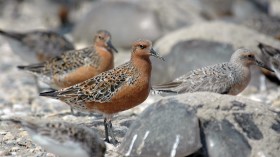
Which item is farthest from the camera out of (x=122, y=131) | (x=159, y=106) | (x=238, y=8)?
(x=238, y=8)

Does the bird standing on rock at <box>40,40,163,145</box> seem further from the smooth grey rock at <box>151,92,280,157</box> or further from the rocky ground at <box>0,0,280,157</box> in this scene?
the smooth grey rock at <box>151,92,280,157</box>

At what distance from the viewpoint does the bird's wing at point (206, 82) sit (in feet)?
33.2

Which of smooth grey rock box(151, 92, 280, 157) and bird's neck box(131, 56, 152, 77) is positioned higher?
bird's neck box(131, 56, 152, 77)

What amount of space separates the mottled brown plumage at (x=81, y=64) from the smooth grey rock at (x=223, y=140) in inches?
137

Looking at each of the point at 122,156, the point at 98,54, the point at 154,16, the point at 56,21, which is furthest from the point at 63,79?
the point at 56,21

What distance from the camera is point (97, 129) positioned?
33.8 feet

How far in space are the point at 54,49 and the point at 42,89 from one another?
90cm

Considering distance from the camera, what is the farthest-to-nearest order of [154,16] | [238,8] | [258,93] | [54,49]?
1. [238,8]
2. [154,16]
3. [54,49]
4. [258,93]

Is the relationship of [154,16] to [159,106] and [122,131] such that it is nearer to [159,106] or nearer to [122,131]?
[122,131]

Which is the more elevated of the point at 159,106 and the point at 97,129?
the point at 159,106

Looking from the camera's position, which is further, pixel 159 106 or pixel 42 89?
pixel 42 89

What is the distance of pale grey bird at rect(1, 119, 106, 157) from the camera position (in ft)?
27.0

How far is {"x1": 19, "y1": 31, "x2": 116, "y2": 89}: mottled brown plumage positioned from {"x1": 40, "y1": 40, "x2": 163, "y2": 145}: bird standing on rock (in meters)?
1.65

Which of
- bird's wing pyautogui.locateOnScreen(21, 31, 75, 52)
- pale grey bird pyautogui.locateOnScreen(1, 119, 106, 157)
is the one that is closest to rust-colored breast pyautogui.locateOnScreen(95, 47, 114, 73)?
bird's wing pyautogui.locateOnScreen(21, 31, 75, 52)
